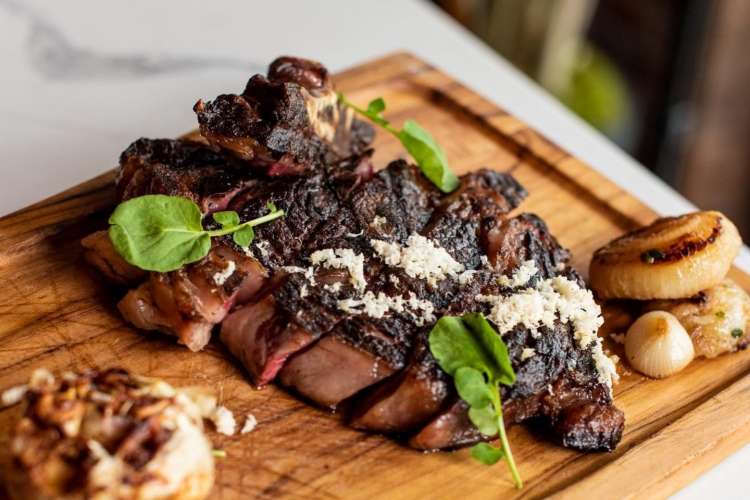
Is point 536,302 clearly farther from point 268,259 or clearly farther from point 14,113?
point 14,113

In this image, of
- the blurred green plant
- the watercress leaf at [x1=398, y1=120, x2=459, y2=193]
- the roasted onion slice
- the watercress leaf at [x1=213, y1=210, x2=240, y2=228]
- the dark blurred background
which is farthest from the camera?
the blurred green plant

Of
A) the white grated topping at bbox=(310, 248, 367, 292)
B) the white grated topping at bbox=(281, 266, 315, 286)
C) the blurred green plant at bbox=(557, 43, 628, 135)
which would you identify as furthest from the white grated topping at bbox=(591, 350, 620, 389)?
the blurred green plant at bbox=(557, 43, 628, 135)

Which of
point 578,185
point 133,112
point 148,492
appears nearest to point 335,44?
point 133,112

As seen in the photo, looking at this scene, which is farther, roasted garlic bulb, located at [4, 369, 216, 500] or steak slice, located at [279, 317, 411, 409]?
steak slice, located at [279, 317, 411, 409]

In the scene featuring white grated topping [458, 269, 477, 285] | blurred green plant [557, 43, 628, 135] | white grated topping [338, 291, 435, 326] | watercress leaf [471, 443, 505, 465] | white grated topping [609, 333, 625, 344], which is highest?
white grated topping [338, 291, 435, 326]

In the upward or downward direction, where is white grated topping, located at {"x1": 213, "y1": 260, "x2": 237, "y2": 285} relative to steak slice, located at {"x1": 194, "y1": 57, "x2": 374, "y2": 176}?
downward

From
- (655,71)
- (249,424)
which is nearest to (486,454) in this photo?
(249,424)

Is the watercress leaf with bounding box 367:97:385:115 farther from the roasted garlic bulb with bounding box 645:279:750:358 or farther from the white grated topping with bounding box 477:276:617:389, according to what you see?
the roasted garlic bulb with bounding box 645:279:750:358
